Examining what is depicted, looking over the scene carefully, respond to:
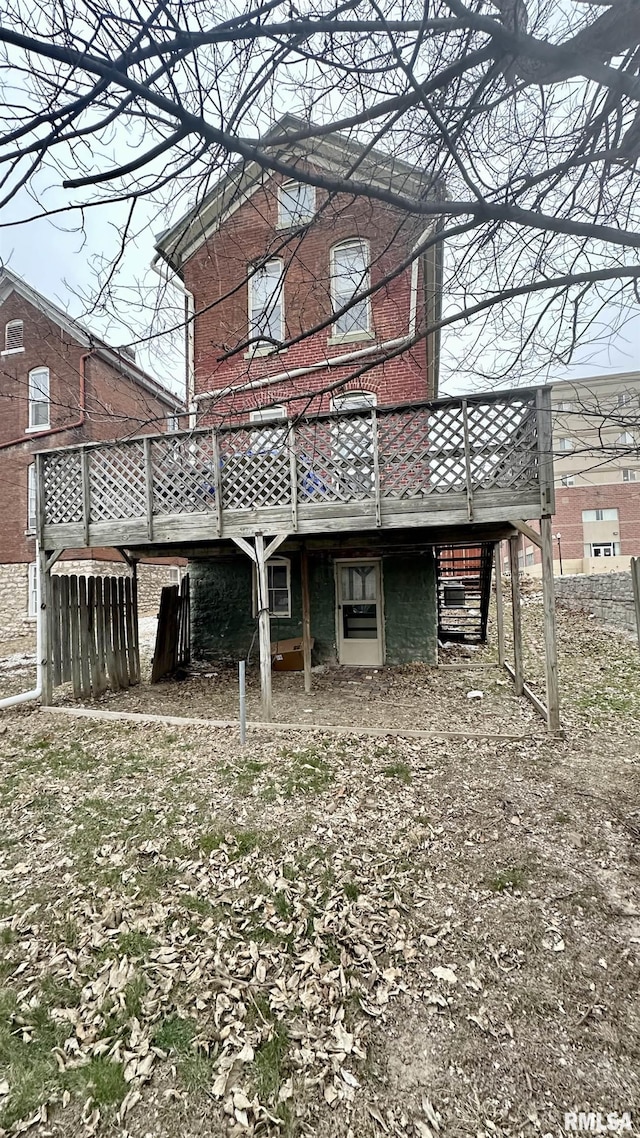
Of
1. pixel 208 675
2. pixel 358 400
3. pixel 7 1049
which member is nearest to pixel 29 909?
pixel 7 1049

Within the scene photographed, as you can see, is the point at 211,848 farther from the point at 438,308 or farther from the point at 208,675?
the point at 208,675

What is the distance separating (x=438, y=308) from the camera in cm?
397

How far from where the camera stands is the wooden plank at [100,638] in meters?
7.99

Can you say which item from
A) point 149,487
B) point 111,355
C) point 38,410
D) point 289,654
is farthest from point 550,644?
point 38,410

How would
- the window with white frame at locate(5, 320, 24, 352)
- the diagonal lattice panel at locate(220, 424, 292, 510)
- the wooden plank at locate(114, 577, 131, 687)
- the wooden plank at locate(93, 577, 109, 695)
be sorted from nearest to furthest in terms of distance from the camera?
the diagonal lattice panel at locate(220, 424, 292, 510) < the wooden plank at locate(93, 577, 109, 695) < the wooden plank at locate(114, 577, 131, 687) < the window with white frame at locate(5, 320, 24, 352)

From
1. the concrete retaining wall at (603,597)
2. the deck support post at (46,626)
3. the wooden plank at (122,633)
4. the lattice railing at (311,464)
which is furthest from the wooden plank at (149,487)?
the concrete retaining wall at (603,597)

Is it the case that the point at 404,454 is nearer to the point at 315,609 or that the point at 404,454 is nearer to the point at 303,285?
the point at 303,285

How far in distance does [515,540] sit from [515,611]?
108 centimetres

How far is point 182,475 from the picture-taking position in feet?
22.3

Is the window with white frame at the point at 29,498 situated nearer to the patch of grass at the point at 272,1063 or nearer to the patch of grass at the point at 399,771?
the patch of grass at the point at 399,771

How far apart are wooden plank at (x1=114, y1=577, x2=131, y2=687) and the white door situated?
3824 mm

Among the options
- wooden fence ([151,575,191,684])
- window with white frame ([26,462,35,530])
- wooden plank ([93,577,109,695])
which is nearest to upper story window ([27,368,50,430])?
window with white frame ([26,462,35,530])

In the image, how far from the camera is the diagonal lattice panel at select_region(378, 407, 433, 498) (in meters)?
6.02

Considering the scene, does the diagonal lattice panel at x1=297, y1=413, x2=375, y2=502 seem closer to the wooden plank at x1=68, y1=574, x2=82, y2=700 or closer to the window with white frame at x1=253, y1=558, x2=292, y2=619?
→ the window with white frame at x1=253, y1=558, x2=292, y2=619
